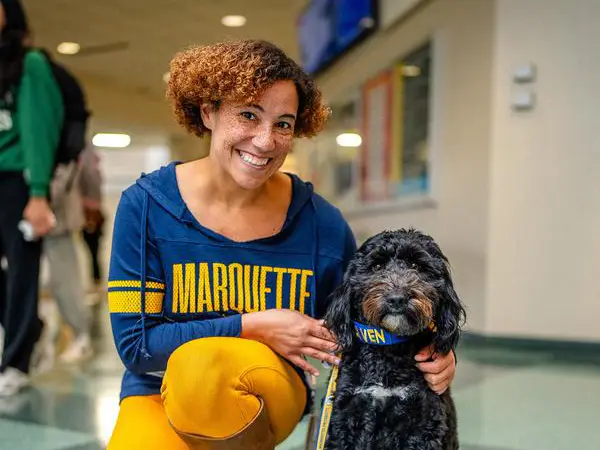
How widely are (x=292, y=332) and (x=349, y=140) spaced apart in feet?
19.8

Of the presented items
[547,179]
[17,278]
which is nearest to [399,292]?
[17,278]

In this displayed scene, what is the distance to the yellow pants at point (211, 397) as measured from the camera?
136cm

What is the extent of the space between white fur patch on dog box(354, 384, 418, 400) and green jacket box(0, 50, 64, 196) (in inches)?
76.2

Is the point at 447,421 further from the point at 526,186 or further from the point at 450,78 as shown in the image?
the point at 450,78

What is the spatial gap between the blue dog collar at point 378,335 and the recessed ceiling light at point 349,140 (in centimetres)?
563

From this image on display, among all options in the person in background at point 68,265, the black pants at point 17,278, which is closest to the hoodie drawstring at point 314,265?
the black pants at point 17,278

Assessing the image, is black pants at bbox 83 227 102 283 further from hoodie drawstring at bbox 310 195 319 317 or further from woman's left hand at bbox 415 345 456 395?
woman's left hand at bbox 415 345 456 395

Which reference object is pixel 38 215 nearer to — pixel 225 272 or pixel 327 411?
pixel 225 272

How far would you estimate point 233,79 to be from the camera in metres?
1.42

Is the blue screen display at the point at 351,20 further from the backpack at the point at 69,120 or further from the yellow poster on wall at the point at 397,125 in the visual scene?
the backpack at the point at 69,120

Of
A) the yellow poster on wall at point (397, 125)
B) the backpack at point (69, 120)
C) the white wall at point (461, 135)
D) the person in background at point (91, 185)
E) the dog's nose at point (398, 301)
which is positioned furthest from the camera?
the yellow poster on wall at point (397, 125)

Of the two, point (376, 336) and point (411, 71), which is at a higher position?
point (411, 71)

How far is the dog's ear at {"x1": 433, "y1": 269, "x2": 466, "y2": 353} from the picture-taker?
1348mm

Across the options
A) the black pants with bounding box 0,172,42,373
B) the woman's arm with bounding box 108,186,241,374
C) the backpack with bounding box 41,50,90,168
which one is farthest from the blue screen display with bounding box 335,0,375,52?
the woman's arm with bounding box 108,186,241,374
